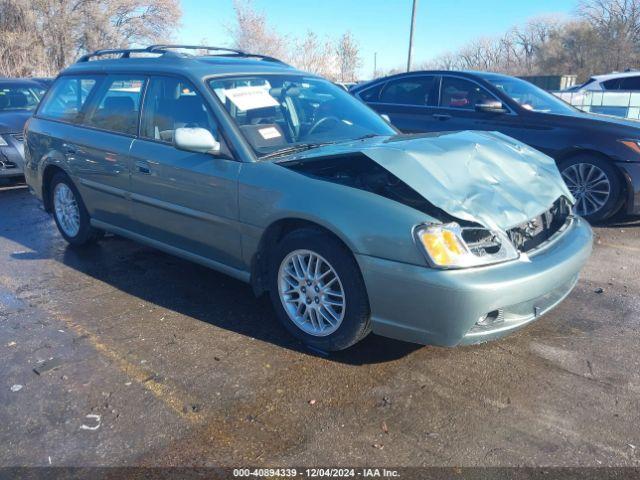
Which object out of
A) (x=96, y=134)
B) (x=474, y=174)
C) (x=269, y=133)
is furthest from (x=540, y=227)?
(x=96, y=134)

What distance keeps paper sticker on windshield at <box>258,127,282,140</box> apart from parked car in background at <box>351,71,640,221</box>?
138 inches

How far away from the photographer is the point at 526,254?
3010 mm

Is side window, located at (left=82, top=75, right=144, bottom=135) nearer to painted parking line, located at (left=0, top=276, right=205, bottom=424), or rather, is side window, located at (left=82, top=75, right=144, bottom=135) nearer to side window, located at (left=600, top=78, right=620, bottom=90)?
painted parking line, located at (left=0, top=276, right=205, bottom=424)

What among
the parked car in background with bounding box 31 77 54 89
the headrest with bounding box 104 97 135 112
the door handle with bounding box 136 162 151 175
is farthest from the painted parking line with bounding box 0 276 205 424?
the parked car in background with bounding box 31 77 54 89

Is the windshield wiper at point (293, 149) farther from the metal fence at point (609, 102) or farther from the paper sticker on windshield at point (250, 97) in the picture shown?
the metal fence at point (609, 102)

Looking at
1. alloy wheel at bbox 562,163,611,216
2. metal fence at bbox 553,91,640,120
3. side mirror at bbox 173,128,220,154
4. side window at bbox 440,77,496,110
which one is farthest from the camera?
metal fence at bbox 553,91,640,120

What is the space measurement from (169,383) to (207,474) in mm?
794

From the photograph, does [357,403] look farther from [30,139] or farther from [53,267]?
[30,139]

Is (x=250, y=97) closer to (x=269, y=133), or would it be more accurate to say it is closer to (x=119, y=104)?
(x=269, y=133)

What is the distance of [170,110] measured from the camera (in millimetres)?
4098

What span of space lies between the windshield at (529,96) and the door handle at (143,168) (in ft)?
14.8

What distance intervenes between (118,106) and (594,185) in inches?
192

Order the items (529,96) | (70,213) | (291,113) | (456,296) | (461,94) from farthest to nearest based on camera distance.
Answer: (461,94)
(529,96)
(70,213)
(291,113)
(456,296)

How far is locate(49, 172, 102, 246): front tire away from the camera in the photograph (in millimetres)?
5138
